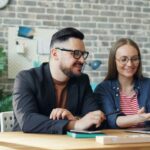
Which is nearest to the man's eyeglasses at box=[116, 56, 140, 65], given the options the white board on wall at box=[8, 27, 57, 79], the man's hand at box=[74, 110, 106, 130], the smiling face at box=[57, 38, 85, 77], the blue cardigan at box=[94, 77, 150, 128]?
the blue cardigan at box=[94, 77, 150, 128]

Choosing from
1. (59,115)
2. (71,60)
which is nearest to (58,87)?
(71,60)

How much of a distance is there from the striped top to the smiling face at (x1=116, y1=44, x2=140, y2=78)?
0.16m

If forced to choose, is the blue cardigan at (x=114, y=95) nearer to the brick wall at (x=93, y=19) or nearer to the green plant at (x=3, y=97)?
the green plant at (x=3, y=97)

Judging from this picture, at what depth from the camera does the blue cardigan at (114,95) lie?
2.49 m

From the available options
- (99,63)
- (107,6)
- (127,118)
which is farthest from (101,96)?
(107,6)

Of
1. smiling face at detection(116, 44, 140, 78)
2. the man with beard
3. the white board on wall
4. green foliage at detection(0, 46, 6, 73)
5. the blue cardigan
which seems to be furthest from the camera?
the white board on wall

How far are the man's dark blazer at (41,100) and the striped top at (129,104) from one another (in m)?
0.24

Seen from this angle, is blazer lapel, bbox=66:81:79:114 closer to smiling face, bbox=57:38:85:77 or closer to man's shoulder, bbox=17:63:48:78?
smiling face, bbox=57:38:85:77

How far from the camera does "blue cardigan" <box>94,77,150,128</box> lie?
249 cm

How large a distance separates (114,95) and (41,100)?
1.96ft

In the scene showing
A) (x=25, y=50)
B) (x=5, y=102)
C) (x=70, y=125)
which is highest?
(x=25, y=50)

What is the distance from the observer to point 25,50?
4.23m

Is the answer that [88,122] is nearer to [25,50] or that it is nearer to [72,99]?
[72,99]

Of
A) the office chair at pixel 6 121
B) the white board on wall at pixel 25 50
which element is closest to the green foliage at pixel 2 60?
the white board on wall at pixel 25 50
